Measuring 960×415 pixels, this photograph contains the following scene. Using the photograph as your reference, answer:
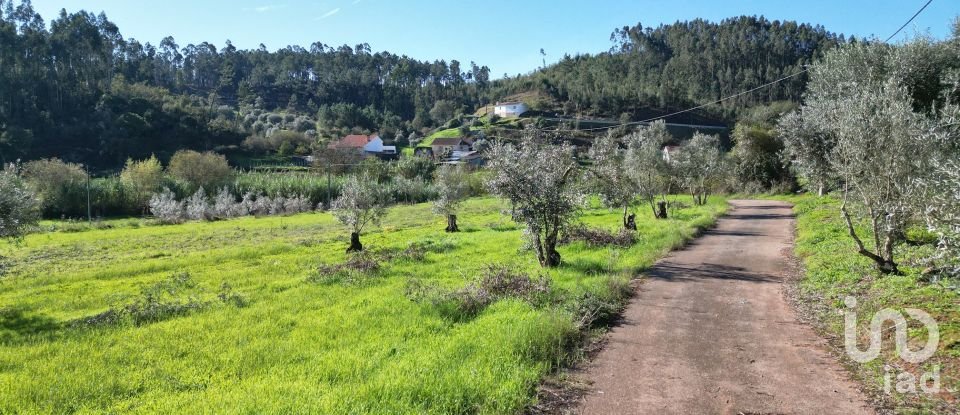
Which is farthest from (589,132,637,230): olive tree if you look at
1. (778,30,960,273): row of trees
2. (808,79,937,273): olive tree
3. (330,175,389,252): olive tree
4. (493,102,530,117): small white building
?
(493,102,530,117): small white building

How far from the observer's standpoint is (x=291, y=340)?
10930mm

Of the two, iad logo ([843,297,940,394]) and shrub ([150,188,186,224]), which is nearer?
iad logo ([843,297,940,394])

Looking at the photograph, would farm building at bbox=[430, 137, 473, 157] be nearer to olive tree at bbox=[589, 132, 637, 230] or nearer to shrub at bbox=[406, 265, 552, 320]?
olive tree at bbox=[589, 132, 637, 230]

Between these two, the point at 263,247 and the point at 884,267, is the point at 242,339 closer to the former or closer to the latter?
the point at 884,267

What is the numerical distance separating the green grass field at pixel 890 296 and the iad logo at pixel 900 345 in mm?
89

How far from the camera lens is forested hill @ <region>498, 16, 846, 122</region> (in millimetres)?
130625

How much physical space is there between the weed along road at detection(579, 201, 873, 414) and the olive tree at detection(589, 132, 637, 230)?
12.8 m

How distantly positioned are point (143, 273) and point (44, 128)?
101 meters

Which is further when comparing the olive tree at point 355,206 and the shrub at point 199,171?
the shrub at point 199,171

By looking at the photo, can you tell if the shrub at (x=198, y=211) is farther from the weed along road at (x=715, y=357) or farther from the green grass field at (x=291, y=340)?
the weed along road at (x=715, y=357)

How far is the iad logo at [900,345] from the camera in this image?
301 inches

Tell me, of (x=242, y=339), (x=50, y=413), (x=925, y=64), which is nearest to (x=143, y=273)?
(x=242, y=339)

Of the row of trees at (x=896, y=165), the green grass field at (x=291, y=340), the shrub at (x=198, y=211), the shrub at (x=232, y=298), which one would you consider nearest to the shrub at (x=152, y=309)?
the green grass field at (x=291, y=340)

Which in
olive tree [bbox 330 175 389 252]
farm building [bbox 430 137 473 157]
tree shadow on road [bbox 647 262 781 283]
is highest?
farm building [bbox 430 137 473 157]
